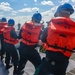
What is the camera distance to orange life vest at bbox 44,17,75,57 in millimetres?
3424

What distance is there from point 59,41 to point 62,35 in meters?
0.11

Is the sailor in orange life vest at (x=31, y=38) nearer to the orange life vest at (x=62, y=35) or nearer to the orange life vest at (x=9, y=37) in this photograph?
the orange life vest at (x=9, y=37)

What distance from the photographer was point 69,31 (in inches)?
135

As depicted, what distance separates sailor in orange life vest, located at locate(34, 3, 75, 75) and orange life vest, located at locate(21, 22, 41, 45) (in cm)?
200

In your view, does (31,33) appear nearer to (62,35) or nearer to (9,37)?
(9,37)

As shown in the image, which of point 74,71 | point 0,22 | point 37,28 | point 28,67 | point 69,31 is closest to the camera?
point 69,31

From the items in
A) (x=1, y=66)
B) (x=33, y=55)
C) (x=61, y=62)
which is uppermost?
(x=61, y=62)

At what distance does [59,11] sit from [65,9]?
0.11 metres

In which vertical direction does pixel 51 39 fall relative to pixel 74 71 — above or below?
above

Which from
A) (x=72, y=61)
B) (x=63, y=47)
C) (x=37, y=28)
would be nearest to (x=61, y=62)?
(x=63, y=47)

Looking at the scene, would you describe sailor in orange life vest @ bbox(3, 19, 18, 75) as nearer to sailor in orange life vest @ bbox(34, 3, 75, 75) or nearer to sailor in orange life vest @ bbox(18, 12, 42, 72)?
sailor in orange life vest @ bbox(18, 12, 42, 72)

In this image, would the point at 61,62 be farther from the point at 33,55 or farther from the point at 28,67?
the point at 28,67

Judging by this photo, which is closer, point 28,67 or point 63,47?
point 63,47

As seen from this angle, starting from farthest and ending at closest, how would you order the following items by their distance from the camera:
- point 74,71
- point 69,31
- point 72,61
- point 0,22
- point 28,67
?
point 0,22 → point 72,61 → point 28,67 → point 74,71 → point 69,31
